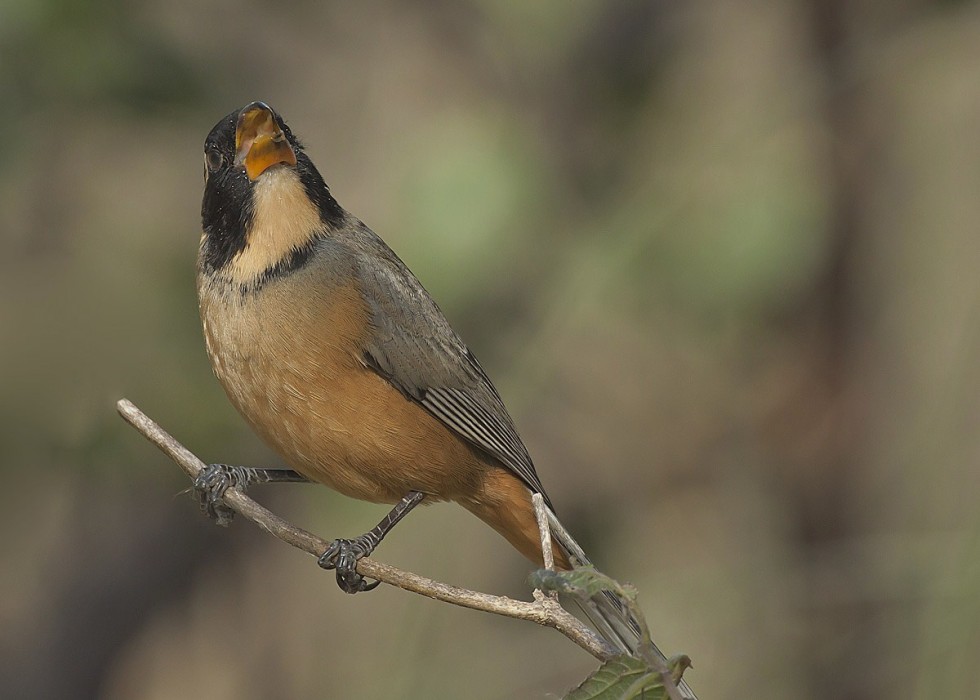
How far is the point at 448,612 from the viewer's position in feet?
22.2

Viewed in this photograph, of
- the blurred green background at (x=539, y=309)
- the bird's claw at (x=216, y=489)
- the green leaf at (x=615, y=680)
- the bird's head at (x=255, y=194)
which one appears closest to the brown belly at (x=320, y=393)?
the bird's head at (x=255, y=194)

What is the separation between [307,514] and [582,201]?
218 centimetres

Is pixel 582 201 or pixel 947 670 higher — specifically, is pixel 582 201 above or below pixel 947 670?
above

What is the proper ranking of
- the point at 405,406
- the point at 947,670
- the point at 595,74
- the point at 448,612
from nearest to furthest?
1. the point at 947,670
2. the point at 405,406
3. the point at 448,612
4. the point at 595,74

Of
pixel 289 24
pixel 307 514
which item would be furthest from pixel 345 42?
pixel 307 514

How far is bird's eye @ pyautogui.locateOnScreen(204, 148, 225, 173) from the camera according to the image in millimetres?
4914

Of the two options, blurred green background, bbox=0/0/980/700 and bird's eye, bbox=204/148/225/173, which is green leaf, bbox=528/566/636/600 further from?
blurred green background, bbox=0/0/980/700

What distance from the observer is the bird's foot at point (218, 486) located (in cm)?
501

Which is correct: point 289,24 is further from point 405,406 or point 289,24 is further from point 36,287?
point 405,406

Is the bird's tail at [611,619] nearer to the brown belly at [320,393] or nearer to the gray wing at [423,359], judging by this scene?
the gray wing at [423,359]

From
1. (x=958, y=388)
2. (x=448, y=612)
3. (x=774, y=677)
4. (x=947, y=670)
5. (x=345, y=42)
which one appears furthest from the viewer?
(x=345, y=42)

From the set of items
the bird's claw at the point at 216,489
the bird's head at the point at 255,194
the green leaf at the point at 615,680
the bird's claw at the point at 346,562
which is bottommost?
the green leaf at the point at 615,680

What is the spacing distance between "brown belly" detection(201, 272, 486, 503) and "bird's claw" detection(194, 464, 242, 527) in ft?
1.24

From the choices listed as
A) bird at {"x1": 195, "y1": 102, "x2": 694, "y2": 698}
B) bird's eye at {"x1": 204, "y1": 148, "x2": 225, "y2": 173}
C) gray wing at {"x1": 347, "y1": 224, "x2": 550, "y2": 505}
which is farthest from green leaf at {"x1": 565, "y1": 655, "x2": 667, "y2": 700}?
bird's eye at {"x1": 204, "y1": 148, "x2": 225, "y2": 173}
